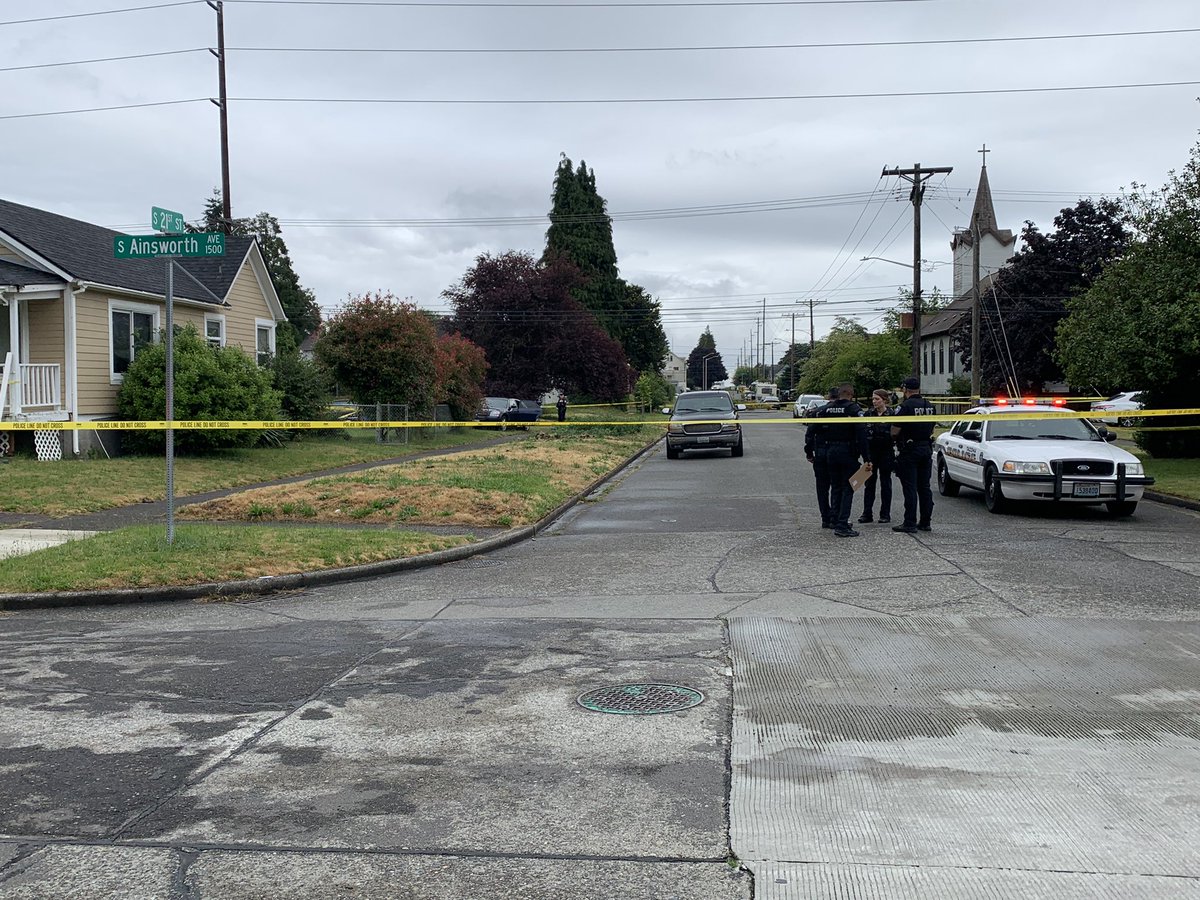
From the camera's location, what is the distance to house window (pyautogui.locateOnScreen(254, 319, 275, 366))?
103 ft

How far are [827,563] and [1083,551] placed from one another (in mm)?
2909

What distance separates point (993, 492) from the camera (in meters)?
15.1

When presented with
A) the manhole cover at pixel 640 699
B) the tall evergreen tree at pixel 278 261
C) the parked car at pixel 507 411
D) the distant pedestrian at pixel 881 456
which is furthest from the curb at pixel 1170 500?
the tall evergreen tree at pixel 278 261

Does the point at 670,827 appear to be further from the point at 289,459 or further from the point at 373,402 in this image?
A: the point at 373,402

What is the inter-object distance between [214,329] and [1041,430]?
72.9 feet

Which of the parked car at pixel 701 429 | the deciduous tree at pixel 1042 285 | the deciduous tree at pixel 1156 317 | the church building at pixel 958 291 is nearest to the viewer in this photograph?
the deciduous tree at pixel 1156 317

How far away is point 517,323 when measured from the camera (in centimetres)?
5303

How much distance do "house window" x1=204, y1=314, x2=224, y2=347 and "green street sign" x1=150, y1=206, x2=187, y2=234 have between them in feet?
62.1

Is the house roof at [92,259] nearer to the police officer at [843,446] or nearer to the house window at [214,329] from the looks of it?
the house window at [214,329]

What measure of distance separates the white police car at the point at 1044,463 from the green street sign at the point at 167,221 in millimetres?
10717

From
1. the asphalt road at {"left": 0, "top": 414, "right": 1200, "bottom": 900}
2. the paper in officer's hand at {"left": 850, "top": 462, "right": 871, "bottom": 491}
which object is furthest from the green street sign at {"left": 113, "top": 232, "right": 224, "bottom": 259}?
the paper in officer's hand at {"left": 850, "top": 462, "right": 871, "bottom": 491}

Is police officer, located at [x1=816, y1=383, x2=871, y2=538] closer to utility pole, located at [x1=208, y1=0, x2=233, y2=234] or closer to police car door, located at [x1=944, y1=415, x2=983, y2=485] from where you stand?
police car door, located at [x1=944, y1=415, x2=983, y2=485]

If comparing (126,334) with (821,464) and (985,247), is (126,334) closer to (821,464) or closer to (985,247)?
(821,464)

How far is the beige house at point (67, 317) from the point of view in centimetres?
2180
